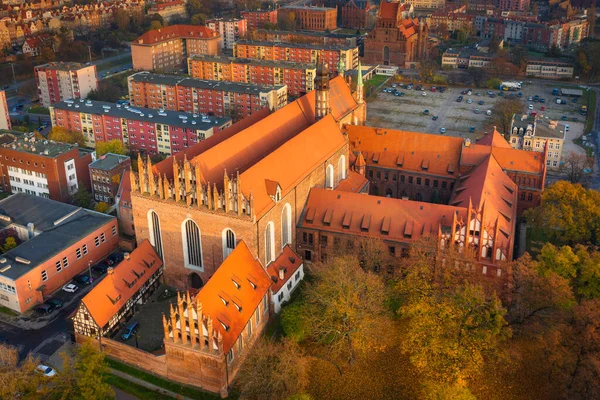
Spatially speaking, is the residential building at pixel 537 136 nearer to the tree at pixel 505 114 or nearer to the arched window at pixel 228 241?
the tree at pixel 505 114

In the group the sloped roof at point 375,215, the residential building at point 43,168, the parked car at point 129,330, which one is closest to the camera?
the parked car at point 129,330

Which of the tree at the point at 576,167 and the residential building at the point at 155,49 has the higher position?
the residential building at the point at 155,49

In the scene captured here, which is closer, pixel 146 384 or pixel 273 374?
pixel 273 374

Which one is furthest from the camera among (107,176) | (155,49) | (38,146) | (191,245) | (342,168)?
(155,49)

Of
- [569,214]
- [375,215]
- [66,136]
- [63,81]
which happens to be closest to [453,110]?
[569,214]

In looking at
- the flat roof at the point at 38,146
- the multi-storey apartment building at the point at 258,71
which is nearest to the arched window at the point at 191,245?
the flat roof at the point at 38,146

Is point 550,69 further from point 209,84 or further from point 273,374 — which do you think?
point 273,374

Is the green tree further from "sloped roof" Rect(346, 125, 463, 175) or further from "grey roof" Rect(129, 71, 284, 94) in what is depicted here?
"sloped roof" Rect(346, 125, 463, 175)

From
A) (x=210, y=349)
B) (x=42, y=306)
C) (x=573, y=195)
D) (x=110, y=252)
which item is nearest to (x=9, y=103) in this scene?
(x=110, y=252)
